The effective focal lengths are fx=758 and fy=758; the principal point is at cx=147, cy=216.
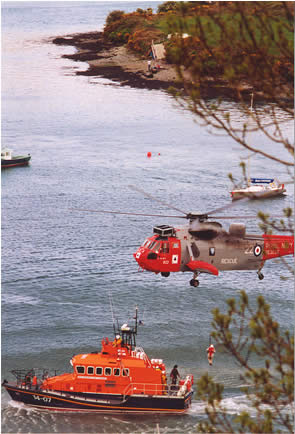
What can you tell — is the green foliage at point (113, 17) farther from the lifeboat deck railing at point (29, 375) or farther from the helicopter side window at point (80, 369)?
the helicopter side window at point (80, 369)

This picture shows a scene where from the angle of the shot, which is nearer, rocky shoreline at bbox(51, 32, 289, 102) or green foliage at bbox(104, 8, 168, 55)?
rocky shoreline at bbox(51, 32, 289, 102)

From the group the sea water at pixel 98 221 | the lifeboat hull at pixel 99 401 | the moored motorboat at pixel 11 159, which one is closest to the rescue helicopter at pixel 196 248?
the sea water at pixel 98 221

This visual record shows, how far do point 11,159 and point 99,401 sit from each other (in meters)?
57.2

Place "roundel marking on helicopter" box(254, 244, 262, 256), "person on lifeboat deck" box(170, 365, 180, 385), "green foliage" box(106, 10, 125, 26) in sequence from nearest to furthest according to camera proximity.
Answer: "roundel marking on helicopter" box(254, 244, 262, 256)
"person on lifeboat deck" box(170, 365, 180, 385)
"green foliage" box(106, 10, 125, 26)

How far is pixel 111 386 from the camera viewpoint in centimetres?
4712

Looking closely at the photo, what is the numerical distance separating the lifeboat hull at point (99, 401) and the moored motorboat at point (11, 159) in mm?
54978

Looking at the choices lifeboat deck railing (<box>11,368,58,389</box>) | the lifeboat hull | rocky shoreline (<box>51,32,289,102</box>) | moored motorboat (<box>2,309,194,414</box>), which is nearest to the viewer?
moored motorboat (<box>2,309,194,414</box>)

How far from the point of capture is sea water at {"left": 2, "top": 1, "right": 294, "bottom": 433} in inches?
2056

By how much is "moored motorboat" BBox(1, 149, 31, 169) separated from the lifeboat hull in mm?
54978

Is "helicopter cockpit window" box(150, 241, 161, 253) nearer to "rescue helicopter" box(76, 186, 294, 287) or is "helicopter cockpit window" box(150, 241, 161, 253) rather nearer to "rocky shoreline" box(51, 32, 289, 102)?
"rescue helicopter" box(76, 186, 294, 287)

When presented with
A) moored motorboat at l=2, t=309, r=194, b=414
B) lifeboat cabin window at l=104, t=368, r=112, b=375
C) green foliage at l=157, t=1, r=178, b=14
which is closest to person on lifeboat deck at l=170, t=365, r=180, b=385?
moored motorboat at l=2, t=309, r=194, b=414

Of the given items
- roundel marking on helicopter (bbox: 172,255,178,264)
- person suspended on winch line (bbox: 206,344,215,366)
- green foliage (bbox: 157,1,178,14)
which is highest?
green foliage (bbox: 157,1,178,14)

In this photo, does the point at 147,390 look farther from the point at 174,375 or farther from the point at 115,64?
the point at 115,64

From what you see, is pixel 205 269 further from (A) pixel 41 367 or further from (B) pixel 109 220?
(B) pixel 109 220
